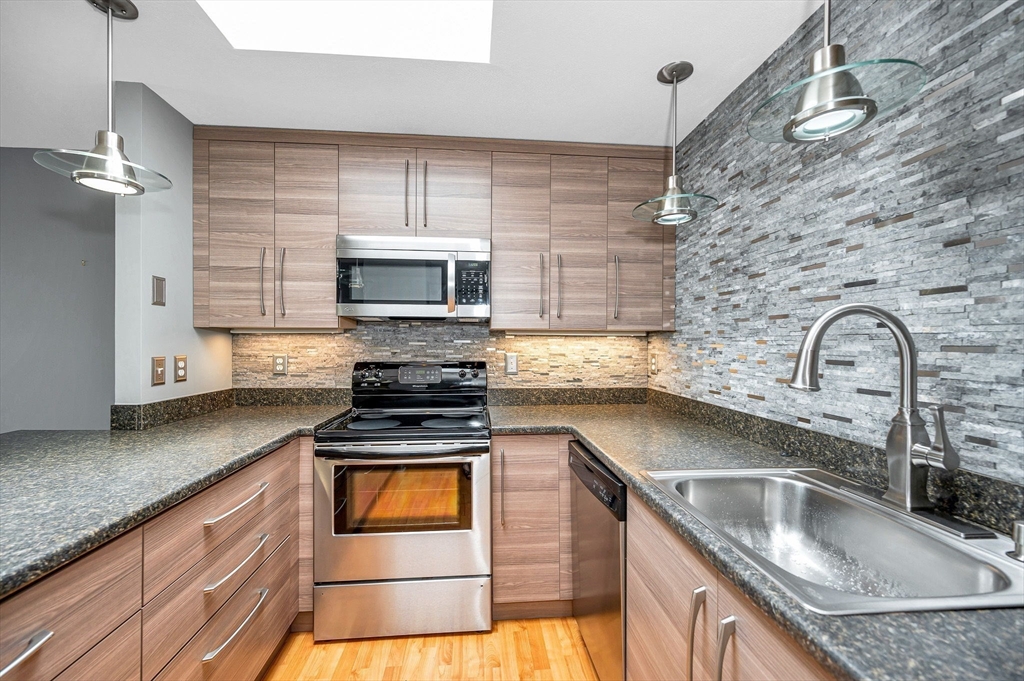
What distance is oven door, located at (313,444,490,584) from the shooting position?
1.82 m

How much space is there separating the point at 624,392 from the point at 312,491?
5.65 feet

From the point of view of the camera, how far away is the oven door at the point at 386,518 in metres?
1.82

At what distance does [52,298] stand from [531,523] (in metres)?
2.82

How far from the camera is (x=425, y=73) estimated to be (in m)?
1.67

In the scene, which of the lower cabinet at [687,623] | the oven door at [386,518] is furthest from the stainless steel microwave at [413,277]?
the lower cabinet at [687,623]

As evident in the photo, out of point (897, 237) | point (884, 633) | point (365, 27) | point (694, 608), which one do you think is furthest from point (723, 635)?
point (365, 27)

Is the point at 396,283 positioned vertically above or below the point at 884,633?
above

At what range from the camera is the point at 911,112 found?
104 cm

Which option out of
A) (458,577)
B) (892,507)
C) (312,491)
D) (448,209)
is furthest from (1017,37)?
(312,491)

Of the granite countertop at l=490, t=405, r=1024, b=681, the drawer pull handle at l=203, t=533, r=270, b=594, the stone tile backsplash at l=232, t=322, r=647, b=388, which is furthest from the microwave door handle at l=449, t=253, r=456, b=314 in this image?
the granite countertop at l=490, t=405, r=1024, b=681

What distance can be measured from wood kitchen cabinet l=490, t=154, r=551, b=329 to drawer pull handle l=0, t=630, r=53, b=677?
1.75m

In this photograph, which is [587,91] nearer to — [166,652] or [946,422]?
[946,422]

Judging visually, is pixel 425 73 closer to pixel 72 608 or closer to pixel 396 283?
pixel 396 283

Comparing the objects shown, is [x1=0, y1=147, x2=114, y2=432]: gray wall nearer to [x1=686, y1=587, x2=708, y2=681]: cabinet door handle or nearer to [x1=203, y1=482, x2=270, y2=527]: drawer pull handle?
[x1=203, y1=482, x2=270, y2=527]: drawer pull handle
